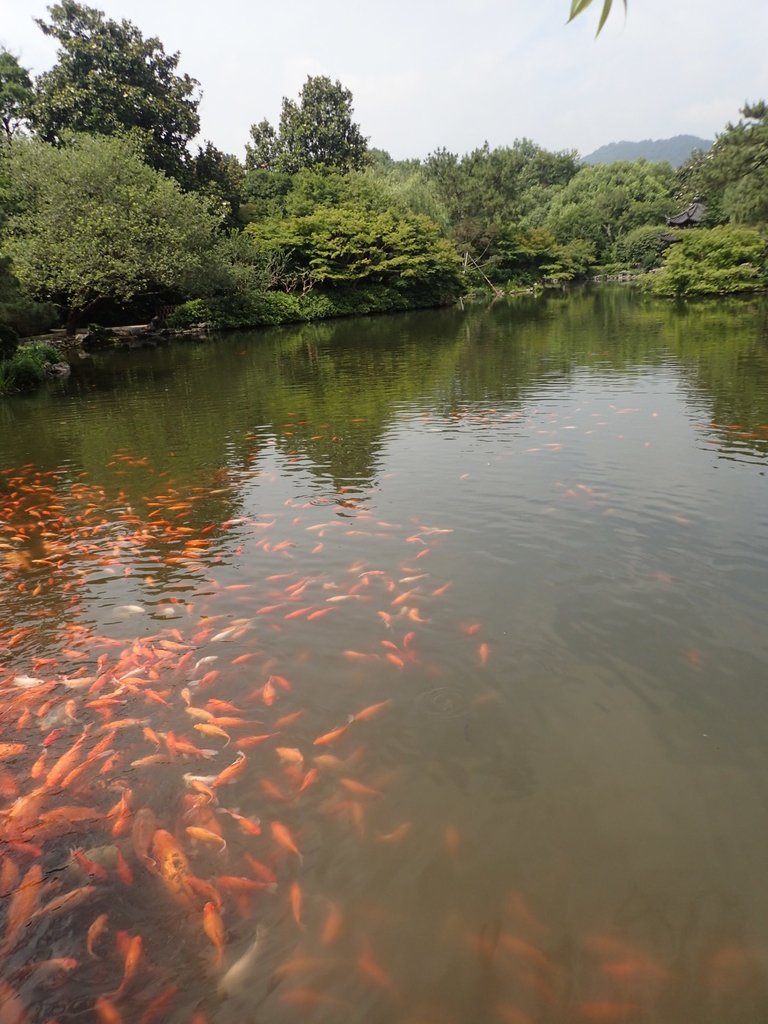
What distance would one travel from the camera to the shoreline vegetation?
26.0 meters

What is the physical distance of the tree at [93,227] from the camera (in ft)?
82.2

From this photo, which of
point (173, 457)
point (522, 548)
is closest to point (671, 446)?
point (522, 548)

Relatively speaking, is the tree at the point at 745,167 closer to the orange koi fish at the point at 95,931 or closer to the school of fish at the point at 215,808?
the school of fish at the point at 215,808

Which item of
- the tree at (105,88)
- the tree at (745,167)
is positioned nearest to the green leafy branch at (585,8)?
the tree at (745,167)

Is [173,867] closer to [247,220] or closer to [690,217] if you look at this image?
[247,220]

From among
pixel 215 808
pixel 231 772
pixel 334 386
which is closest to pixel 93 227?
pixel 334 386

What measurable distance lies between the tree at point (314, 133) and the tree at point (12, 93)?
18.7 meters

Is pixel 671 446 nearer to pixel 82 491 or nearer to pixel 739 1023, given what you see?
pixel 739 1023

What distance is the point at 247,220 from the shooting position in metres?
45.1

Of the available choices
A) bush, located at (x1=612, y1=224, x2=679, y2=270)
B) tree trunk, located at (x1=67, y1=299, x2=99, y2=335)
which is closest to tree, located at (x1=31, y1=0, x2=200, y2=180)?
tree trunk, located at (x1=67, y1=299, x2=99, y2=335)

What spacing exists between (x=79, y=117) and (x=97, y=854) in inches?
1730

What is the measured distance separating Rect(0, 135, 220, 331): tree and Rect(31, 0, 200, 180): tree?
7907 millimetres

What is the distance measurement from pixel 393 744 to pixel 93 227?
93.2 feet

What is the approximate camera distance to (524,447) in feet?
32.7
